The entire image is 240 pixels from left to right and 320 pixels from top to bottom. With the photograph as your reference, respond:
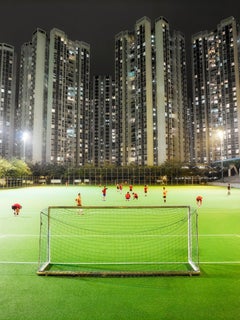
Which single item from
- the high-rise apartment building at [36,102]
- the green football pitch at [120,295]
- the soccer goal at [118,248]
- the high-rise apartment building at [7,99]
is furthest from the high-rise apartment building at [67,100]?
the green football pitch at [120,295]

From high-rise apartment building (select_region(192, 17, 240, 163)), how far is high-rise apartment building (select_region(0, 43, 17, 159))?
4953 inches

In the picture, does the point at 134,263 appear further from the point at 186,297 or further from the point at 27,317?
the point at 27,317

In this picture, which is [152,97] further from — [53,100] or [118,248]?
[118,248]

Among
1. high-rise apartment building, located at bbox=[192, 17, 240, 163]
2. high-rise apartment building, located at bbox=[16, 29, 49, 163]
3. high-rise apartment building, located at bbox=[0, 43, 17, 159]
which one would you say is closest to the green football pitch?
high-rise apartment building, located at bbox=[16, 29, 49, 163]

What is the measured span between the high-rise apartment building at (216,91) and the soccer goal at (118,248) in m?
139

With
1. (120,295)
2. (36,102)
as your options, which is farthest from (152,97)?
(120,295)

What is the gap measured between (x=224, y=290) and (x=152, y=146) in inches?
5414

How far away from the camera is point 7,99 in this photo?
178375 mm

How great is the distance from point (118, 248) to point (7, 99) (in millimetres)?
189090

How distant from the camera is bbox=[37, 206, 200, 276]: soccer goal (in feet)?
28.3

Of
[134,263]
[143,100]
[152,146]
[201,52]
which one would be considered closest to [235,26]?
[201,52]

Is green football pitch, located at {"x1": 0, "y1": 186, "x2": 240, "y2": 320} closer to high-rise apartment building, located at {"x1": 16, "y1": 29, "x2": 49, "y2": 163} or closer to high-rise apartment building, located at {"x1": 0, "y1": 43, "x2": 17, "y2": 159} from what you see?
high-rise apartment building, located at {"x1": 16, "y1": 29, "x2": 49, "y2": 163}

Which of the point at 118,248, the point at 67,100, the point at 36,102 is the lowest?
the point at 118,248

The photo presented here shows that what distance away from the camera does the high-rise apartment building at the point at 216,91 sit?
15100 centimetres
